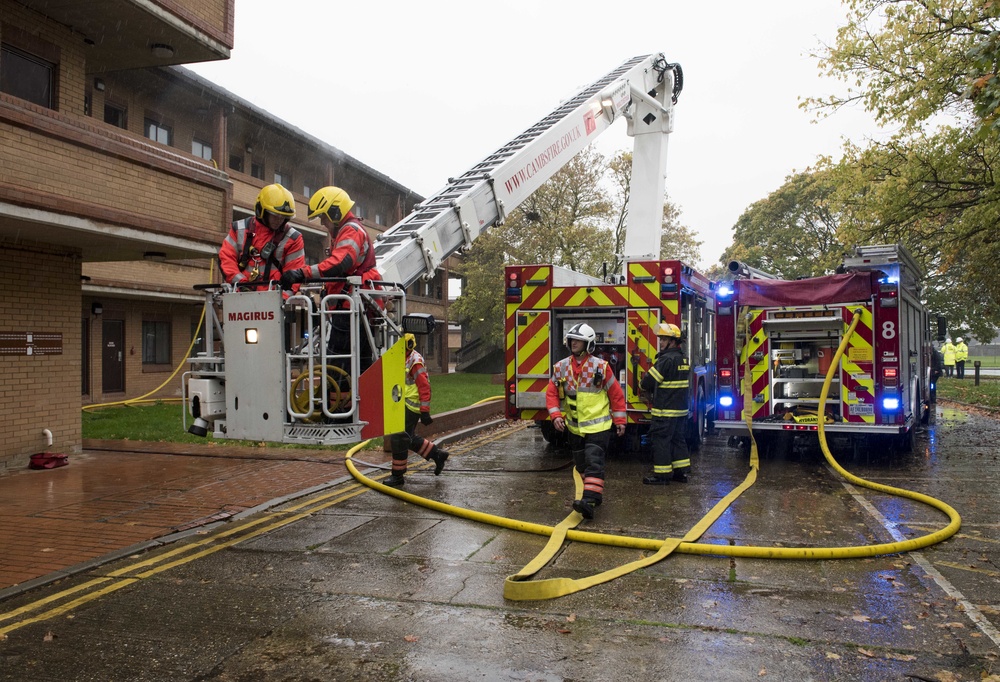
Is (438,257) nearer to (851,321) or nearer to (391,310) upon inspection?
(391,310)

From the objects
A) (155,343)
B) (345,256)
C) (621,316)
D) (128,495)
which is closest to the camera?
(345,256)

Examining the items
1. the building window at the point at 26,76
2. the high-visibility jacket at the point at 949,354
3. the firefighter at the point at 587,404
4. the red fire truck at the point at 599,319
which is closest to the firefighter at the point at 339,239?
the firefighter at the point at 587,404

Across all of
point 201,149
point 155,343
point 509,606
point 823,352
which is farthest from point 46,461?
point 201,149

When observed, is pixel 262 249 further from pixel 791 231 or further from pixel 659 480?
pixel 791 231

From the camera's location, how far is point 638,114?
40.8 ft

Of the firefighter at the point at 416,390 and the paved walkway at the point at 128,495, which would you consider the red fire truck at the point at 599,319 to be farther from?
the firefighter at the point at 416,390

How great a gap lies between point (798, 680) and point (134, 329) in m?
19.3

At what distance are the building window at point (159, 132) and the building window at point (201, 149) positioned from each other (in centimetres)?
81

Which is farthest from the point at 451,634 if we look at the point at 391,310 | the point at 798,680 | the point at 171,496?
the point at 171,496

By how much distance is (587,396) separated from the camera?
686cm

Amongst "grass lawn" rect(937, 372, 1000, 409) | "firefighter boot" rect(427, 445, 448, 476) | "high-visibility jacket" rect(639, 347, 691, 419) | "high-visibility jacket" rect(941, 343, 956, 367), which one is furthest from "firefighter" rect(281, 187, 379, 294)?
"high-visibility jacket" rect(941, 343, 956, 367)

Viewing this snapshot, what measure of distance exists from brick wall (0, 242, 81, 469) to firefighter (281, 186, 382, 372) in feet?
18.9

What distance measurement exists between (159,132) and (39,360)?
12.5 m

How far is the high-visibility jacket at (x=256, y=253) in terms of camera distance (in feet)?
15.9
